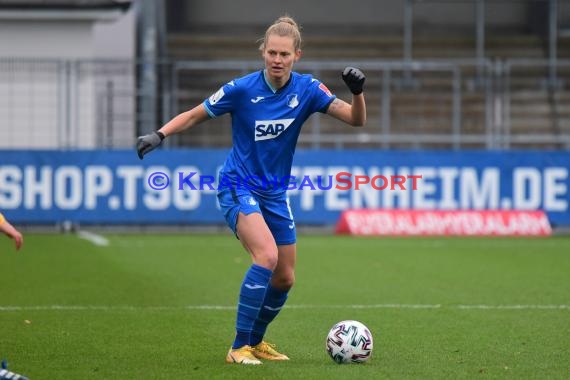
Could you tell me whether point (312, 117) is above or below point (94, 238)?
above

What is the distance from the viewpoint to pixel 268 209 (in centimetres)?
863

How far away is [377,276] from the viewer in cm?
1513

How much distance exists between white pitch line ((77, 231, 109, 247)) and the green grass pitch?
1.63ft

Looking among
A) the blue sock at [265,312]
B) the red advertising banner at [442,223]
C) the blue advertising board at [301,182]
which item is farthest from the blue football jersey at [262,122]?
the red advertising banner at [442,223]

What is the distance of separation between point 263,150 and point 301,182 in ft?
44.9

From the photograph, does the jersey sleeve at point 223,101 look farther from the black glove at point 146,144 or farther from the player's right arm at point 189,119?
the black glove at point 146,144

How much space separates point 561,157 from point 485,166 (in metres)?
1.31

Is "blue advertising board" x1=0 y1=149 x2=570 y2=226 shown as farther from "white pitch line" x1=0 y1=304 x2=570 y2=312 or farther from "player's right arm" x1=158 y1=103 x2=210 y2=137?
"player's right arm" x1=158 y1=103 x2=210 y2=137

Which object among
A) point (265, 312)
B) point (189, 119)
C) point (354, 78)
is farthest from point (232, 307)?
point (354, 78)

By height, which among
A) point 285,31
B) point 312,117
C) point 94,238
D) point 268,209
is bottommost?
point 94,238

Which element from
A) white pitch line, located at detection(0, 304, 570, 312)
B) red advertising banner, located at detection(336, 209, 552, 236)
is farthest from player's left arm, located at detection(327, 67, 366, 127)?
red advertising banner, located at detection(336, 209, 552, 236)

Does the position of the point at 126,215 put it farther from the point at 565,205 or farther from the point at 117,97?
the point at 565,205

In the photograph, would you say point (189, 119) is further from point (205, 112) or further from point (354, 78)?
point (354, 78)

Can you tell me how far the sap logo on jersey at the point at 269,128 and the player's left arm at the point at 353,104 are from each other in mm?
333
